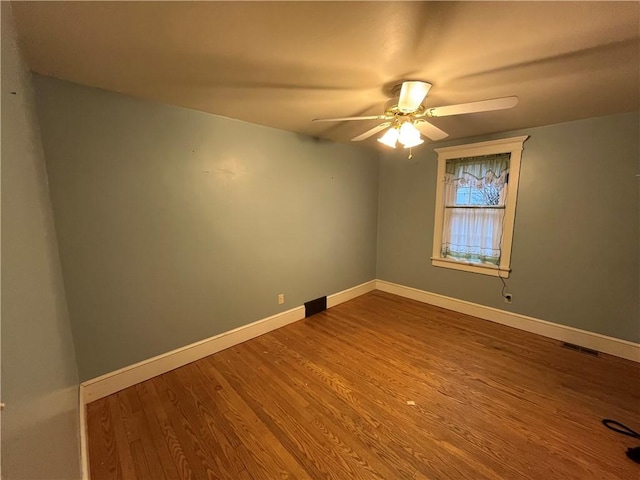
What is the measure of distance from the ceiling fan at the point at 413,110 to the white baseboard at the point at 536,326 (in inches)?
91.1

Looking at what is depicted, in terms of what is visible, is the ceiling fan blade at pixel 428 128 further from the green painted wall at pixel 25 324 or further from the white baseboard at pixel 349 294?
the white baseboard at pixel 349 294

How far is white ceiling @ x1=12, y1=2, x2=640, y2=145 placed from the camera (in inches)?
44.0

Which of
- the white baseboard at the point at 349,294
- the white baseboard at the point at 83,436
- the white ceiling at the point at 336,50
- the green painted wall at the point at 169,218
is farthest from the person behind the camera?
the white baseboard at the point at 349,294

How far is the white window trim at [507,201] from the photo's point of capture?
116 inches

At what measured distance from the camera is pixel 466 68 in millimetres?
1589

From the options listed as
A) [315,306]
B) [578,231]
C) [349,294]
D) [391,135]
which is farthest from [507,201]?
[315,306]

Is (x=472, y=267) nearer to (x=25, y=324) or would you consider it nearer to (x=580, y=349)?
(x=580, y=349)

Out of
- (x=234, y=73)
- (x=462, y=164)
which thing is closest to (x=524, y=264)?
(x=462, y=164)

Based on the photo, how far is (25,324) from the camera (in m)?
0.78

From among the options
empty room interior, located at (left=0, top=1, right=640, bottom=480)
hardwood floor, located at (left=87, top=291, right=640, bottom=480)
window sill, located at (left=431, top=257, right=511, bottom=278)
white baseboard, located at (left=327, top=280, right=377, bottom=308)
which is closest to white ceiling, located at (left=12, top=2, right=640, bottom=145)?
empty room interior, located at (left=0, top=1, right=640, bottom=480)

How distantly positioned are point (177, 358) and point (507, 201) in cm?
381

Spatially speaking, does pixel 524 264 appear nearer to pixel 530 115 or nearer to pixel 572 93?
pixel 530 115

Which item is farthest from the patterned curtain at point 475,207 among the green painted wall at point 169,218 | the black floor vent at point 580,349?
the green painted wall at point 169,218

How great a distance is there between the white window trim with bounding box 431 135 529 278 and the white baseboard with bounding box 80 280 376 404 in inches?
82.6
